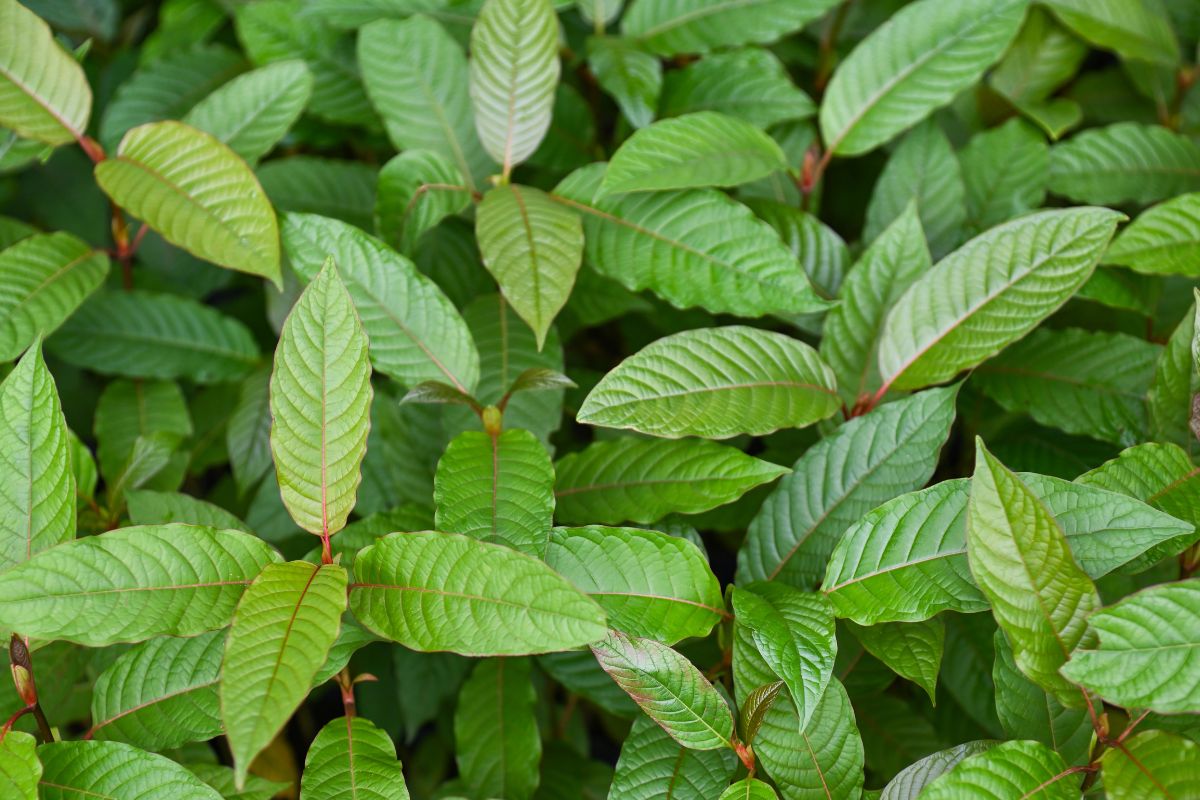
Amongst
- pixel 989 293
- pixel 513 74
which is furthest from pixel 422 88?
pixel 989 293

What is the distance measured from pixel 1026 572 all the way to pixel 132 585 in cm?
87

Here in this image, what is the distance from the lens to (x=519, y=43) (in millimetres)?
1315

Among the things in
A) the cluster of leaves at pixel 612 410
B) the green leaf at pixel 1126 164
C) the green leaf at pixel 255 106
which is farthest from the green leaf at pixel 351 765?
the green leaf at pixel 1126 164

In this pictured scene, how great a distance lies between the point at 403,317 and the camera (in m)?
1.22

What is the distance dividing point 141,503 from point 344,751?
0.44 metres

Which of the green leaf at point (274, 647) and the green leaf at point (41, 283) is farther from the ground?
the green leaf at point (41, 283)

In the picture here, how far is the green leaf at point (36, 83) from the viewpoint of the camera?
1280 mm

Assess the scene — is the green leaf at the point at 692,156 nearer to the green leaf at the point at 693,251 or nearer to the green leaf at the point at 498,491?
the green leaf at the point at 693,251

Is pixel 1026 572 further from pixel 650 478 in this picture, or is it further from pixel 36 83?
pixel 36 83

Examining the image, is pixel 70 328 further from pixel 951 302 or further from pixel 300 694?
pixel 951 302

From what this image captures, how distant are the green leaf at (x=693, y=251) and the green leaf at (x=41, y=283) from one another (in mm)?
690

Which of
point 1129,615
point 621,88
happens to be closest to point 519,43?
point 621,88

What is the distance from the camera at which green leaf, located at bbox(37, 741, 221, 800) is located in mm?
988

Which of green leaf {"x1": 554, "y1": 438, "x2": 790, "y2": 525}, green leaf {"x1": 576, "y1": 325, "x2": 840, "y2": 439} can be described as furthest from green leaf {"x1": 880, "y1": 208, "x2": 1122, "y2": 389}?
green leaf {"x1": 554, "y1": 438, "x2": 790, "y2": 525}
